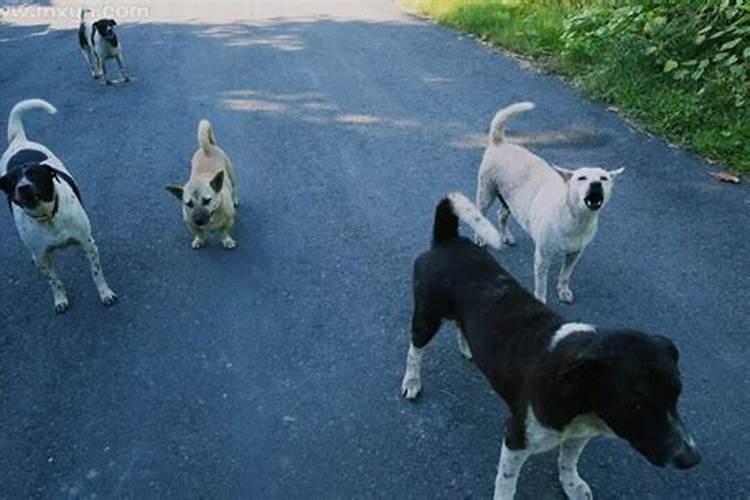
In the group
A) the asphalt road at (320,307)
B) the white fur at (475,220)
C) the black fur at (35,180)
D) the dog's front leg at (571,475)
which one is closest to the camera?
the dog's front leg at (571,475)

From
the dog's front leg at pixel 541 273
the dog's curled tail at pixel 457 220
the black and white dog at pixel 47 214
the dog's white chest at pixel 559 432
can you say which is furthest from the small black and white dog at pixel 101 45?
the dog's white chest at pixel 559 432

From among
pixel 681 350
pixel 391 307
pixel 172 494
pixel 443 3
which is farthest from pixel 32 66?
pixel 681 350

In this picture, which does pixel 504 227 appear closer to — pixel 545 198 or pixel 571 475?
pixel 545 198

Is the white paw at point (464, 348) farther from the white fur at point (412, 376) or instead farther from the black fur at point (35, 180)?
the black fur at point (35, 180)

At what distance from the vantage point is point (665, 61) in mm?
7219

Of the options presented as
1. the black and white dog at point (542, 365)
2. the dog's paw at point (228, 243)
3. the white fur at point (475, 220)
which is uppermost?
the white fur at point (475, 220)

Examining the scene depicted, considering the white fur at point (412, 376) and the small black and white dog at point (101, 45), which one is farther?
the small black and white dog at point (101, 45)

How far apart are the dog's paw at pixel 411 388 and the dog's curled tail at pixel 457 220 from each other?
29.8 inches

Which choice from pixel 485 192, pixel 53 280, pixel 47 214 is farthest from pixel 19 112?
pixel 485 192

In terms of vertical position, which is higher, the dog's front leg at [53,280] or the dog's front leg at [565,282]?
the dog's front leg at [565,282]

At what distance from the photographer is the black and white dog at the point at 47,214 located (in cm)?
417

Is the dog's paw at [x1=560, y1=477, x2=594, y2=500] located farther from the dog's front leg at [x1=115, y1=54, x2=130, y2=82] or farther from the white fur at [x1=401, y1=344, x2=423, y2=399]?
the dog's front leg at [x1=115, y1=54, x2=130, y2=82]

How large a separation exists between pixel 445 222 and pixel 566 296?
135 cm

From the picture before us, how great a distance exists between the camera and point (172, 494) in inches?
125
